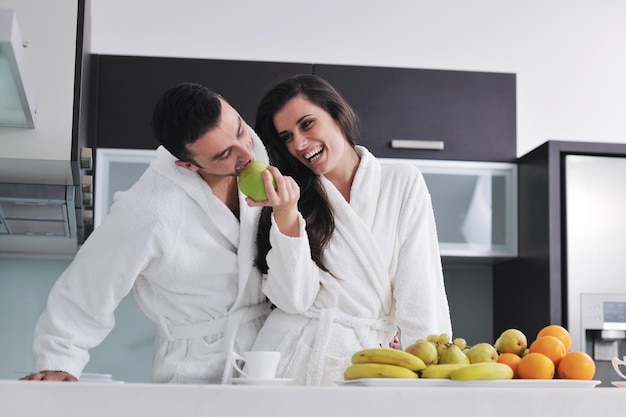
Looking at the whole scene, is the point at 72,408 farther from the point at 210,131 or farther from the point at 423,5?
the point at 423,5

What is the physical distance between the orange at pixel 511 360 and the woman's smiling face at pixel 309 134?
0.86 meters

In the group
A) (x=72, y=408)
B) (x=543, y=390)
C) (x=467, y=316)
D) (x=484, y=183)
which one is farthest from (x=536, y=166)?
(x=72, y=408)

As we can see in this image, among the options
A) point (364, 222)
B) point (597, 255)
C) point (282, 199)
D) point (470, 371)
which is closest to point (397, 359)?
point (470, 371)

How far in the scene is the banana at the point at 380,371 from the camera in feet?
4.40

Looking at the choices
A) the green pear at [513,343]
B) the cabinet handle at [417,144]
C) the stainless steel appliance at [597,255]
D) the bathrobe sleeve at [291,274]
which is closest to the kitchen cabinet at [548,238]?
the stainless steel appliance at [597,255]

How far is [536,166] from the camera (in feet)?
11.7

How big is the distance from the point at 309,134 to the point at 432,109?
156cm

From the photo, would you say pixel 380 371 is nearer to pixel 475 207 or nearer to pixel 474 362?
pixel 474 362

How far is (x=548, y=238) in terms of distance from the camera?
11.3ft

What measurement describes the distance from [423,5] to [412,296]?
2385mm

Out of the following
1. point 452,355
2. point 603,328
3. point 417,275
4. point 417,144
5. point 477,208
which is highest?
point 417,144

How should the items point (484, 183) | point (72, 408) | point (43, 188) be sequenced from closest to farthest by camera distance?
point (72, 408) → point (43, 188) → point (484, 183)

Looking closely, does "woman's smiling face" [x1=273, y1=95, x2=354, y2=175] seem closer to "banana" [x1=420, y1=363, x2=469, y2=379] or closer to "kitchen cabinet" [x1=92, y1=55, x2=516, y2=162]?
"banana" [x1=420, y1=363, x2=469, y2=379]

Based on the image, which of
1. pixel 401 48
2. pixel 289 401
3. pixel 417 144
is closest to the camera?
pixel 289 401
